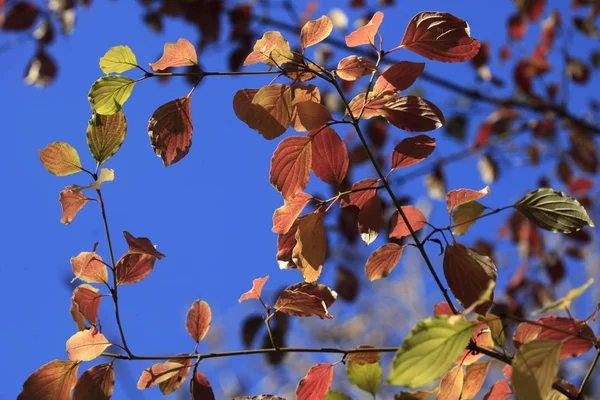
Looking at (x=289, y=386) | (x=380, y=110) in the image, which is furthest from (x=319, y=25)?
(x=289, y=386)

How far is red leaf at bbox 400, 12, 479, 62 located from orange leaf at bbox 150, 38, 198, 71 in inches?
8.1

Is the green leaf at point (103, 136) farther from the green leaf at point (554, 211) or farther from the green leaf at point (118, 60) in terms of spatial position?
the green leaf at point (554, 211)

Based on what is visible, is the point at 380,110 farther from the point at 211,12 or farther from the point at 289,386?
the point at 289,386

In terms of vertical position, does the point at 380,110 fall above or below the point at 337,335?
above

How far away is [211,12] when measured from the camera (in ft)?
7.77

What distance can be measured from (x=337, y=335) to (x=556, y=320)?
5.23 m

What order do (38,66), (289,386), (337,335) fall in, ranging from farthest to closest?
(337,335) → (289,386) → (38,66)

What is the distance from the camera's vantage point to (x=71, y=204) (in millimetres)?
533

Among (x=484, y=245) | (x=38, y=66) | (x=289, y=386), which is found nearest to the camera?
(x=38, y=66)

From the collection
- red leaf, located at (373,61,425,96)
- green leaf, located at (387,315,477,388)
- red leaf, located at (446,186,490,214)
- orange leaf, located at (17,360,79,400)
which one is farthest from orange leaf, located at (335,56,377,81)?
orange leaf, located at (17,360,79,400)

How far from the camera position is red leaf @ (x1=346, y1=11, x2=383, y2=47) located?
52 cm

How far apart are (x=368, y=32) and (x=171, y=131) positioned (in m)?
0.20

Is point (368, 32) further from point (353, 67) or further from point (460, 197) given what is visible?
point (460, 197)

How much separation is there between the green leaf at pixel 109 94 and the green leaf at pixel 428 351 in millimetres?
324
